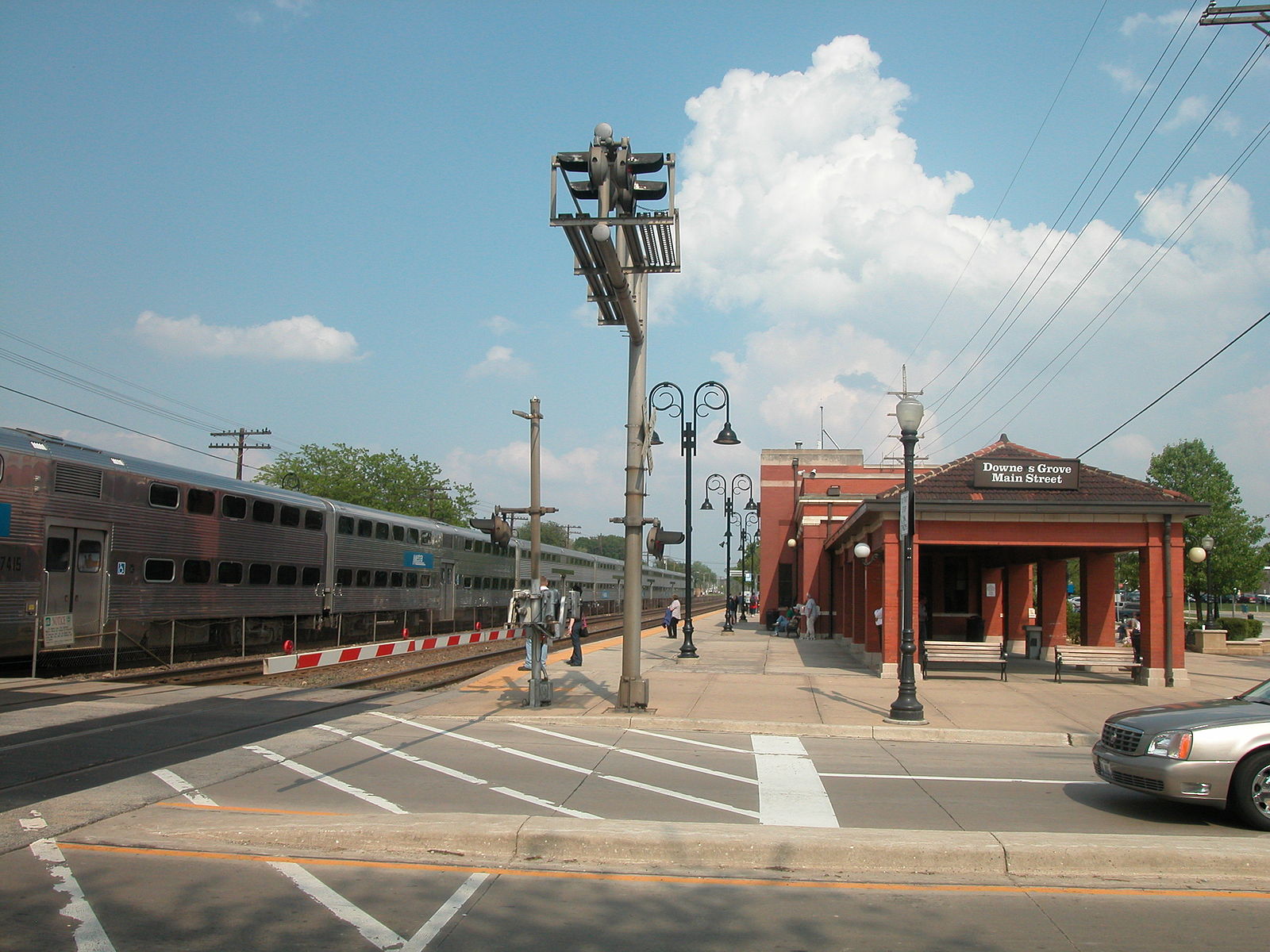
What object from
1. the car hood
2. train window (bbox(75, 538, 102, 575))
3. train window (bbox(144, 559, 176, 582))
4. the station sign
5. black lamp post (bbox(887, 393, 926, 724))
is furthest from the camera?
train window (bbox(144, 559, 176, 582))

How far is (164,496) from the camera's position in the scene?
70.4ft

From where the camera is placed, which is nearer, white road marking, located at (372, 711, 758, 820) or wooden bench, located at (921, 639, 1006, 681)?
white road marking, located at (372, 711, 758, 820)

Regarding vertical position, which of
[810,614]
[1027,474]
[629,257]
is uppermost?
[629,257]

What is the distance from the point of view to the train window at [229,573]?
78.0 ft

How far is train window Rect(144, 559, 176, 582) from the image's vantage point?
68.9 ft

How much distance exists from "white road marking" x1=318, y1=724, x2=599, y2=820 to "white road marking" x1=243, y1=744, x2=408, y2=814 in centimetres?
104

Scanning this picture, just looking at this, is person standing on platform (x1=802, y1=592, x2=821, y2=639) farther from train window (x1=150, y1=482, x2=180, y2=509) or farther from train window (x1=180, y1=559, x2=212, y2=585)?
train window (x1=150, y1=482, x2=180, y2=509)

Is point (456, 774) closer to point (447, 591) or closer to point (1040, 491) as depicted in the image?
point (1040, 491)

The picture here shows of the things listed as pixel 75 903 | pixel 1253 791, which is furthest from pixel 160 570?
pixel 1253 791

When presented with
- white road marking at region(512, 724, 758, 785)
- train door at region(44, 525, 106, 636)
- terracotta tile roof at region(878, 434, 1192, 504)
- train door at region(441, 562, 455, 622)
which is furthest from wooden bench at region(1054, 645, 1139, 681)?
train door at region(441, 562, 455, 622)

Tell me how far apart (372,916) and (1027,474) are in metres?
17.5

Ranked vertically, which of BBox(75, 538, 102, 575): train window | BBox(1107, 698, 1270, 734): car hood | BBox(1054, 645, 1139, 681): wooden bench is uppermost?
BBox(75, 538, 102, 575): train window

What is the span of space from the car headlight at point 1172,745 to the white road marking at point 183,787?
7802 mm

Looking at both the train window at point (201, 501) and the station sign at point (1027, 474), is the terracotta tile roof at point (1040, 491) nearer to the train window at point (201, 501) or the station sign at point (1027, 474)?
the station sign at point (1027, 474)
